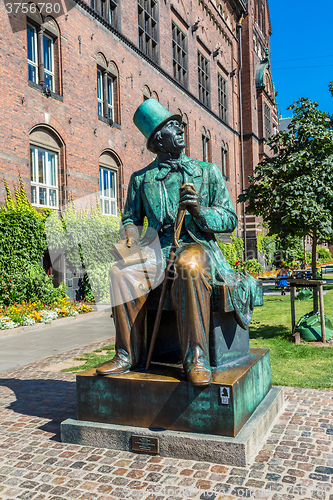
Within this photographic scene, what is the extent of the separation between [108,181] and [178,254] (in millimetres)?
15016

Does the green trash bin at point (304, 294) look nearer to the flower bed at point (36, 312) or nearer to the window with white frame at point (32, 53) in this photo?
the flower bed at point (36, 312)

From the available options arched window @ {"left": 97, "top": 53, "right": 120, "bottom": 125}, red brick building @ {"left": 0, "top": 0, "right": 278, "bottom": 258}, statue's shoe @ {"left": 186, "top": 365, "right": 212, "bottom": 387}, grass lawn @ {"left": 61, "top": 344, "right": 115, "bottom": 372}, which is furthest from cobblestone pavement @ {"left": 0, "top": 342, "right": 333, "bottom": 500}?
arched window @ {"left": 97, "top": 53, "right": 120, "bottom": 125}

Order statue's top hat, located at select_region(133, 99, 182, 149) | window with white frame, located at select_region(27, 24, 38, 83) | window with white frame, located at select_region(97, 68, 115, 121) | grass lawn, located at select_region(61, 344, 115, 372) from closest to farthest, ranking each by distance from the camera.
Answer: statue's top hat, located at select_region(133, 99, 182, 149) → grass lawn, located at select_region(61, 344, 115, 372) → window with white frame, located at select_region(27, 24, 38, 83) → window with white frame, located at select_region(97, 68, 115, 121)

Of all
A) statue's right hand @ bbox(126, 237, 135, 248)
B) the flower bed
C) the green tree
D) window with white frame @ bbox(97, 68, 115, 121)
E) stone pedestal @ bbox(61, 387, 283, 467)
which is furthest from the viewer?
window with white frame @ bbox(97, 68, 115, 121)

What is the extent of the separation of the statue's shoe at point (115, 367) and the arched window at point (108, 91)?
15.2 meters

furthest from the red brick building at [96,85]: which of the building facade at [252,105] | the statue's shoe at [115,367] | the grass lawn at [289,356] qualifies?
the statue's shoe at [115,367]

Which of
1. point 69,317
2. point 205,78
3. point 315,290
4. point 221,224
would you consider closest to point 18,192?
point 69,317

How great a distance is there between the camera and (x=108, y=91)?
18500 mm

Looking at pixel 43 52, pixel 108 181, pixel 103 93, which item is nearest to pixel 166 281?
pixel 43 52

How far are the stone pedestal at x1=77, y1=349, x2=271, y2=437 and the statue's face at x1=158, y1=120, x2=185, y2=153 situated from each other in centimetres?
190

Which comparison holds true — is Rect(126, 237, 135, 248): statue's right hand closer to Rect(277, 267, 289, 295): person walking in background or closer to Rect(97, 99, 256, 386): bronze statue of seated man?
Rect(97, 99, 256, 386): bronze statue of seated man

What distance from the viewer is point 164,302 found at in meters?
3.65

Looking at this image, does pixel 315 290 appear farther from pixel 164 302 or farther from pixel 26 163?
pixel 26 163

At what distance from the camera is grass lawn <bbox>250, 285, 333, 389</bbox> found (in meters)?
5.43
